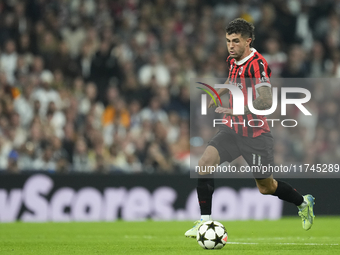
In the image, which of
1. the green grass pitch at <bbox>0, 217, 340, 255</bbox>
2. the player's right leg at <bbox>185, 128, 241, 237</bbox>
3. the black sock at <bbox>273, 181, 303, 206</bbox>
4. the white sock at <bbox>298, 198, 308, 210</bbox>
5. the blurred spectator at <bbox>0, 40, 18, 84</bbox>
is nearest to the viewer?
the green grass pitch at <bbox>0, 217, 340, 255</bbox>

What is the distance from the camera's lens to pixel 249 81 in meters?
6.37

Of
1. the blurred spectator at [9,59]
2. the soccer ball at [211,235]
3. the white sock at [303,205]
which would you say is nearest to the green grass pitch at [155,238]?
the soccer ball at [211,235]

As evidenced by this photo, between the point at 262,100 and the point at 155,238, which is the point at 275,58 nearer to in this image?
the point at 155,238

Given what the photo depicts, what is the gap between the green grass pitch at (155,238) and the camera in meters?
6.23

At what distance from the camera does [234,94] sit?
6.43 metres

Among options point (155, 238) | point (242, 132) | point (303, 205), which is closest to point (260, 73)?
point (242, 132)

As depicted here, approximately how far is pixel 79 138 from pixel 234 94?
18.7 ft

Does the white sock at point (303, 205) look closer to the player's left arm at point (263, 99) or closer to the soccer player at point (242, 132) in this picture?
the soccer player at point (242, 132)

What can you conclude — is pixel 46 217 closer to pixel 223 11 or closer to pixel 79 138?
pixel 79 138

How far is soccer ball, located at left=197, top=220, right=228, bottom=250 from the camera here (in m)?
6.01

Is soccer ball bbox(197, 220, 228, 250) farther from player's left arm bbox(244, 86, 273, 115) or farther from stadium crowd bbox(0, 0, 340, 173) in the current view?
stadium crowd bbox(0, 0, 340, 173)

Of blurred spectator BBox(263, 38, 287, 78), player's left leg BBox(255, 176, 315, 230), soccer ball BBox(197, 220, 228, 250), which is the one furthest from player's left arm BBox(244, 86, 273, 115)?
blurred spectator BBox(263, 38, 287, 78)

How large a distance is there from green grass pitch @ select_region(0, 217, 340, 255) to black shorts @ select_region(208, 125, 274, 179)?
88 centimetres

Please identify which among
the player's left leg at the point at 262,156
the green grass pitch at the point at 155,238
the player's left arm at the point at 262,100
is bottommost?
the green grass pitch at the point at 155,238
